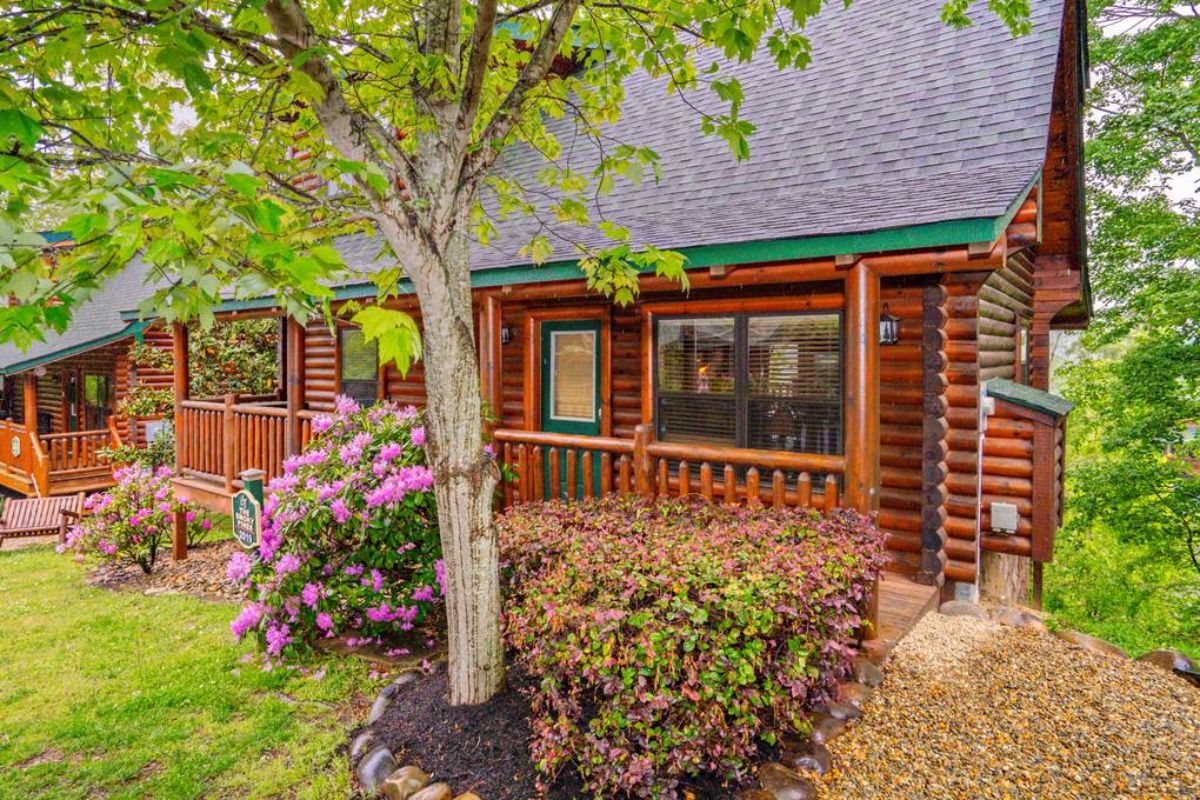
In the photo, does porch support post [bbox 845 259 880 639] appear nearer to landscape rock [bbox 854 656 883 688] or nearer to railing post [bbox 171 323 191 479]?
landscape rock [bbox 854 656 883 688]

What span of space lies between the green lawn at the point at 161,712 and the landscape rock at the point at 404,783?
1.00ft

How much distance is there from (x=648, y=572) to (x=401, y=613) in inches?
86.9

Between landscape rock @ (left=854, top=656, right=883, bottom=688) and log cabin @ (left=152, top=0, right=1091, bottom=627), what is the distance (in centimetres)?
94

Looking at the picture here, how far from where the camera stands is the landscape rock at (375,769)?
10.2ft

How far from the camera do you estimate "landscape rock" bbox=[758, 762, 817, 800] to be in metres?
2.86

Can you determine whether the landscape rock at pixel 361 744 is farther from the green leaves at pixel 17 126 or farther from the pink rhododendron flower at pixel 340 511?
the green leaves at pixel 17 126

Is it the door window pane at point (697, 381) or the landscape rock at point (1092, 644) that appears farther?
the door window pane at point (697, 381)

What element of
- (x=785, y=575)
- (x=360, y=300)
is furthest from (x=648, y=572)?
(x=360, y=300)

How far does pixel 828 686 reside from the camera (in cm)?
341

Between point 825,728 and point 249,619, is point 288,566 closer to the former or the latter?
point 249,619

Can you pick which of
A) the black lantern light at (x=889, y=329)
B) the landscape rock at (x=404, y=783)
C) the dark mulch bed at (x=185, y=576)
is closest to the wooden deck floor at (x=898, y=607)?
the black lantern light at (x=889, y=329)

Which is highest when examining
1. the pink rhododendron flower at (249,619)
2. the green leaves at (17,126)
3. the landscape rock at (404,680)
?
the green leaves at (17,126)

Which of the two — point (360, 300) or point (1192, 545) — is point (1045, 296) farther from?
point (360, 300)

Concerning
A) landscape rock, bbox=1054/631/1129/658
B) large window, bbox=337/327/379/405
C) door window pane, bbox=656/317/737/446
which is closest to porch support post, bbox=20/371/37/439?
large window, bbox=337/327/379/405
